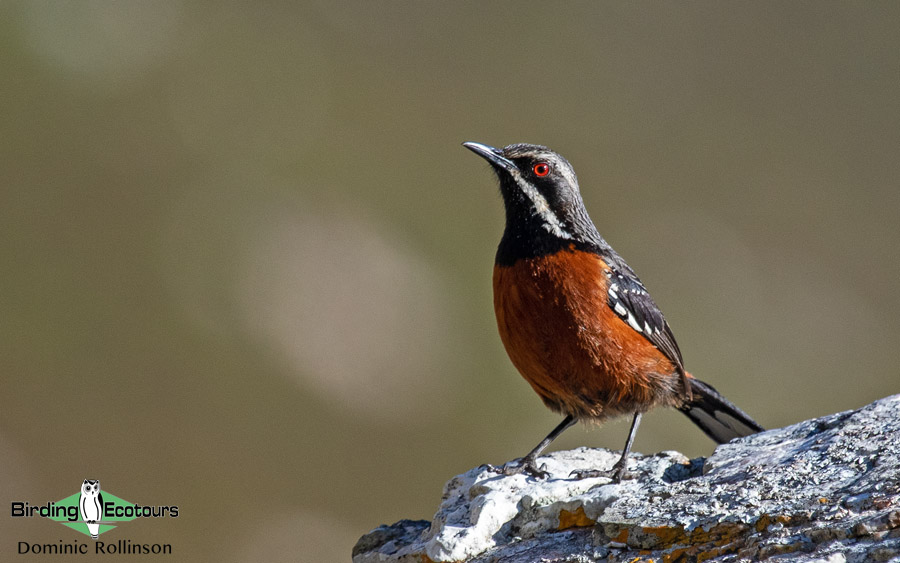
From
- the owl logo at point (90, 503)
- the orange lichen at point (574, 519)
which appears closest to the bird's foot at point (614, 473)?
the orange lichen at point (574, 519)

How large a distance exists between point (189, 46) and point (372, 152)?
5.21 m

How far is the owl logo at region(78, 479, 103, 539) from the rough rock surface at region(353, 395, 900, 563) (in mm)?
2864

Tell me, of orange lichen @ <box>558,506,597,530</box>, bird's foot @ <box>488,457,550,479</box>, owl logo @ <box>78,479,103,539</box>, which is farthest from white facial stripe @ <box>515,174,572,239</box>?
owl logo @ <box>78,479,103,539</box>

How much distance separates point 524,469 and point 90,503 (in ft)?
12.6

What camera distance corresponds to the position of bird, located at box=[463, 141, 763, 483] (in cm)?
566

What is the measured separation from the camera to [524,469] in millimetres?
5277

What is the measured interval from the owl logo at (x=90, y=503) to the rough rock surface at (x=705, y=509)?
286cm

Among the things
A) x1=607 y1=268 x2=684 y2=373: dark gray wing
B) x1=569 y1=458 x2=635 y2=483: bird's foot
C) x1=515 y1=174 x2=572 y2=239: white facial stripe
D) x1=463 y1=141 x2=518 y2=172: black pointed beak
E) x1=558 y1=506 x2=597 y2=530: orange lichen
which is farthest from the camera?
x1=463 y1=141 x2=518 y2=172: black pointed beak

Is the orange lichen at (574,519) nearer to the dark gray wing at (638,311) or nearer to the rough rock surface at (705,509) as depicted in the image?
the rough rock surface at (705,509)

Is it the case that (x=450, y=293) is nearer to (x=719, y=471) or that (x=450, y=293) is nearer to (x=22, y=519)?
(x=22, y=519)

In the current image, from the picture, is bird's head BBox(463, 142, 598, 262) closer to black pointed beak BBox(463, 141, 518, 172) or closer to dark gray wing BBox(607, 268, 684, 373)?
black pointed beak BBox(463, 141, 518, 172)

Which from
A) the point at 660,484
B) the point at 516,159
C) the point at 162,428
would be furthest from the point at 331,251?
the point at 660,484

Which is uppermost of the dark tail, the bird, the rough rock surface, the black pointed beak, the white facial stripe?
the black pointed beak

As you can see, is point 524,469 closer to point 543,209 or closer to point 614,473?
point 614,473
